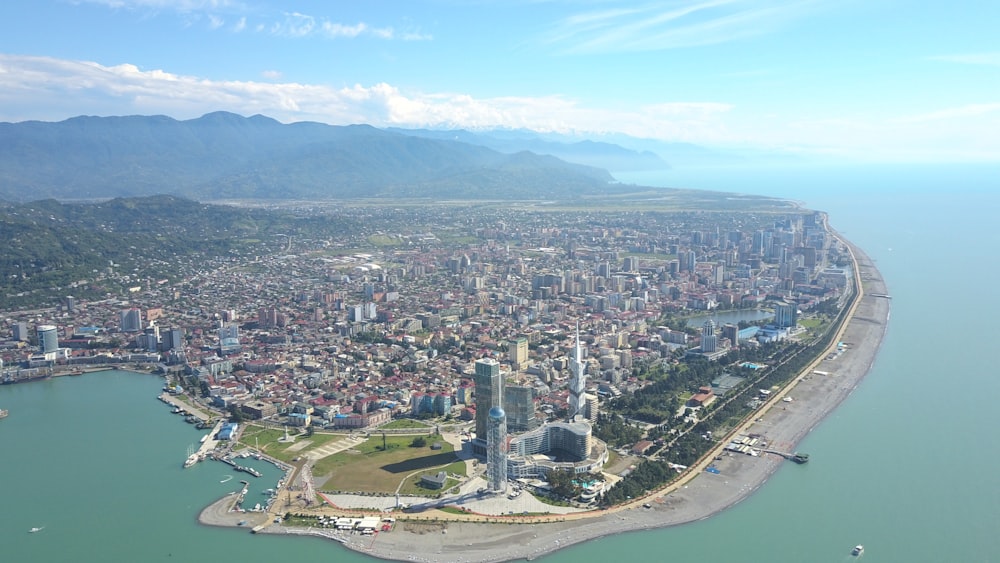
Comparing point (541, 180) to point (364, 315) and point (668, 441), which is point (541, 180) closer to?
point (364, 315)

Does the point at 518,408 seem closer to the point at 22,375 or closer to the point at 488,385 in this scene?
the point at 488,385

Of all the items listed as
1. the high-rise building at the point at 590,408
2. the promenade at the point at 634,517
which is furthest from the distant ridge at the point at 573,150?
the high-rise building at the point at 590,408

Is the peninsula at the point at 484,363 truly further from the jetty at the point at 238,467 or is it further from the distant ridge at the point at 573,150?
the distant ridge at the point at 573,150

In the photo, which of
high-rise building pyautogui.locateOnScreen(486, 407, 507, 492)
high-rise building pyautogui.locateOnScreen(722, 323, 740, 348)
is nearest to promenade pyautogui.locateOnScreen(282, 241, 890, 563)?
high-rise building pyautogui.locateOnScreen(486, 407, 507, 492)

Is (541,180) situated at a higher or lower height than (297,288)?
higher

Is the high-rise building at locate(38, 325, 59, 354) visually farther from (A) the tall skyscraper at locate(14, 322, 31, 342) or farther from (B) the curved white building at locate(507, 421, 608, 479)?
(B) the curved white building at locate(507, 421, 608, 479)

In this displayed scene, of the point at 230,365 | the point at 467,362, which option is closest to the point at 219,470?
the point at 230,365

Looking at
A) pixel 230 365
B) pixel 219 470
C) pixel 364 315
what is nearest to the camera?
pixel 219 470

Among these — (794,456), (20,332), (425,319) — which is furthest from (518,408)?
(20,332)
